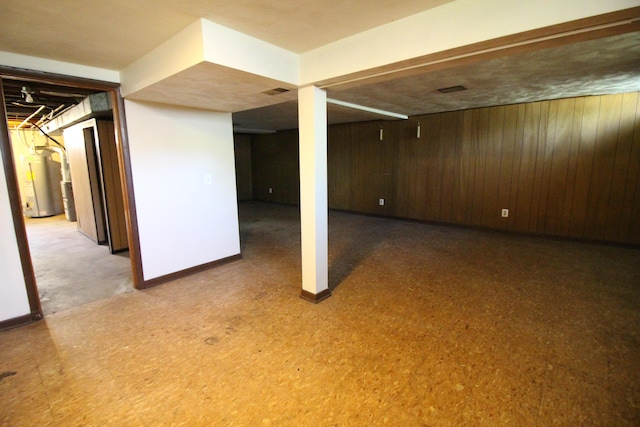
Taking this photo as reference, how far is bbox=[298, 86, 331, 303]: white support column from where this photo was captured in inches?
102

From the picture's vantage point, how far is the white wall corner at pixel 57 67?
2.32 meters

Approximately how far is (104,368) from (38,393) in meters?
0.32

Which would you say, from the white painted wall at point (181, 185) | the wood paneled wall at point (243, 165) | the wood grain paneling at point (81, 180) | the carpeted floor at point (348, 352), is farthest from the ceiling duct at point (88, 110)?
the wood paneled wall at point (243, 165)

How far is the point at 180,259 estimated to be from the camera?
3422 mm

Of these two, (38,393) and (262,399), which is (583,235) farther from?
(38,393)

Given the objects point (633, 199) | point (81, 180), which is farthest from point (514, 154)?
point (81, 180)

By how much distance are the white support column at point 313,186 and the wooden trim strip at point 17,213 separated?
2.35m

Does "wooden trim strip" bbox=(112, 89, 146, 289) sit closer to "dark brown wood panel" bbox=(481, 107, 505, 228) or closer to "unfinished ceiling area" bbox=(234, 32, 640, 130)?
"unfinished ceiling area" bbox=(234, 32, 640, 130)

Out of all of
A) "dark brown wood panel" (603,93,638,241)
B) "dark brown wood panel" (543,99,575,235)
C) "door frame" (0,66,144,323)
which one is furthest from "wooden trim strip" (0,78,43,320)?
"dark brown wood panel" (603,93,638,241)

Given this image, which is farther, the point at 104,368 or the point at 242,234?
the point at 242,234

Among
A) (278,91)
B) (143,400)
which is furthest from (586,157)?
(143,400)

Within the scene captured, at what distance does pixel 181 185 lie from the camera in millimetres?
3359

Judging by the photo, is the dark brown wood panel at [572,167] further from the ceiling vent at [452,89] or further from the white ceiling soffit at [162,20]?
the white ceiling soffit at [162,20]

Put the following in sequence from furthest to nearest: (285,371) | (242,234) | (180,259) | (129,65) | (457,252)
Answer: (242,234), (457,252), (180,259), (129,65), (285,371)
